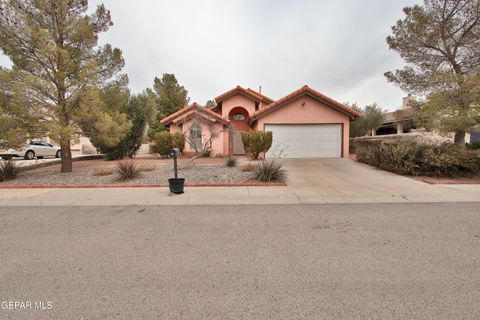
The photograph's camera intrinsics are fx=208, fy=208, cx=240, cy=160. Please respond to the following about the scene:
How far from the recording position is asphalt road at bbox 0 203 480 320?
6.86ft

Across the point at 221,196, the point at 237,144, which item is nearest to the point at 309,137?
the point at 237,144

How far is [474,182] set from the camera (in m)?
7.59

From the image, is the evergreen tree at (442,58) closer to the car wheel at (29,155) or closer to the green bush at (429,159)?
the green bush at (429,159)

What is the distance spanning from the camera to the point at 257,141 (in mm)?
12539

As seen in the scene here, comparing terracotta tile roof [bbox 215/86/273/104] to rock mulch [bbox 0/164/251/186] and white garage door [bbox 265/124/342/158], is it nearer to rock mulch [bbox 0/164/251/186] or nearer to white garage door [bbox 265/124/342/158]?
white garage door [bbox 265/124/342/158]

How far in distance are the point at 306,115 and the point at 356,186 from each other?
776 cm

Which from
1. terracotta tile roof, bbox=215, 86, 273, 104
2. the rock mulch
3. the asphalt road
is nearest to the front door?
terracotta tile roof, bbox=215, 86, 273, 104

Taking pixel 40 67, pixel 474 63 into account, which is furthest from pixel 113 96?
pixel 474 63

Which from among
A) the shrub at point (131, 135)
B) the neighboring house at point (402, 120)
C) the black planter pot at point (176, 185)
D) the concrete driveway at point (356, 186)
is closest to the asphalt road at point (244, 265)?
the concrete driveway at point (356, 186)

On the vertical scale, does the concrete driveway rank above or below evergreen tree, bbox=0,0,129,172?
below

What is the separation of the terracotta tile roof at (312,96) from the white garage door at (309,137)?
98cm

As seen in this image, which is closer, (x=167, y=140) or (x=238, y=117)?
(x=167, y=140)

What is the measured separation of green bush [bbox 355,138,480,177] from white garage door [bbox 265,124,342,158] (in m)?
3.85

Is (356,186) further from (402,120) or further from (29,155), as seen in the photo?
(29,155)
